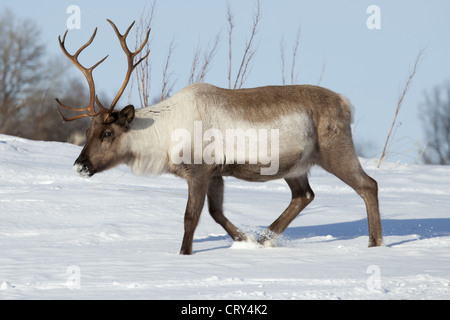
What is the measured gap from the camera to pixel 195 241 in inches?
273

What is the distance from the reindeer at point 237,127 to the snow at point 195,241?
2.32ft

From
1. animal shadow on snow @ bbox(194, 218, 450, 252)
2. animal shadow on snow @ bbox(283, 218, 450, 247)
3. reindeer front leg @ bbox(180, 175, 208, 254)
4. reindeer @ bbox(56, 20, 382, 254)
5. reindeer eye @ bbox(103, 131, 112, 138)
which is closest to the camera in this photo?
reindeer front leg @ bbox(180, 175, 208, 254)

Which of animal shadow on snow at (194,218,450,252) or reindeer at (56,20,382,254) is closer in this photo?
reindeer at (56,20,382,254)

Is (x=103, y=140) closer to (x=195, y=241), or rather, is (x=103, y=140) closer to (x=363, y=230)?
(x=195, y=241)

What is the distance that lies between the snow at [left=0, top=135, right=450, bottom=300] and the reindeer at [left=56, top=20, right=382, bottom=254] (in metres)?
0.71

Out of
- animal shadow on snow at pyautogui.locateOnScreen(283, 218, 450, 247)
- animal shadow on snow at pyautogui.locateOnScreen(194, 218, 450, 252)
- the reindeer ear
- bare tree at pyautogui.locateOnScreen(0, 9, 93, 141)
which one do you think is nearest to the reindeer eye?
the reindeer ear

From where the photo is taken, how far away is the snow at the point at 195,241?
13.9 ft

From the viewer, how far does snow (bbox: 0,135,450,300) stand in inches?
167

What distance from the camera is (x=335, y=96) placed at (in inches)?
262

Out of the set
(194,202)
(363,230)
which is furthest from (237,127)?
(363,230)

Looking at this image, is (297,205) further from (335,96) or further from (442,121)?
(442,121)

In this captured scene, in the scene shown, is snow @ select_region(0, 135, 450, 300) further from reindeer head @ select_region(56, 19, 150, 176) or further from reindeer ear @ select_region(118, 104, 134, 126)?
reindeer ear @ select_region(118, 104, 134, 126)

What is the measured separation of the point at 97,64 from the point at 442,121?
91.6 feet

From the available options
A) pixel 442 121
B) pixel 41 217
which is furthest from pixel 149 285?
pixel 442 121
